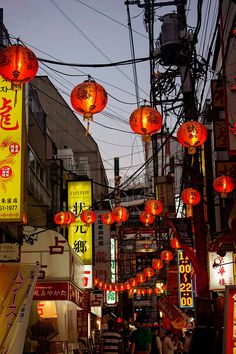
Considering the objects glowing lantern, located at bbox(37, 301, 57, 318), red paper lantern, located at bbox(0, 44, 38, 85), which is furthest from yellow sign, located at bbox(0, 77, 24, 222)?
glowing lantern, located at bbox(37, 301, 57, 318)

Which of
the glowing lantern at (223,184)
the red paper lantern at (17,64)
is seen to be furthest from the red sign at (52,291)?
the red paper lantern at (17,64)

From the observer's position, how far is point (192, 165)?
65.1ft

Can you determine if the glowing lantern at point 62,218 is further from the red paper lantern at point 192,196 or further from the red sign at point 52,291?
the red sign at point 52,291

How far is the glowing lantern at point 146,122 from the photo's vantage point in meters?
11.9

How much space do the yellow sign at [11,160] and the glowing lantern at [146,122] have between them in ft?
9.28

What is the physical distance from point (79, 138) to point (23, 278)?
1469 inches

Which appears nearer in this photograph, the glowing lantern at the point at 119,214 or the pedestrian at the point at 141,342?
the pedestrian at the point at 141,342

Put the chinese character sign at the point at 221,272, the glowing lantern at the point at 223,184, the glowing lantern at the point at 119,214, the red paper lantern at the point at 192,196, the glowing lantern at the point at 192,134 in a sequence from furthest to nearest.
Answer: the glowing lantern at the point at 119,214, the red paper lantern at the point at 192,196, the chinese character sign at the point at 221,272, the glowing lantern at the point at 223,184, the glowing lantern at the point at 192,134

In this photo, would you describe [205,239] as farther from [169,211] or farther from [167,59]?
[167,59]

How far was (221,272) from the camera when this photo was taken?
1805cm

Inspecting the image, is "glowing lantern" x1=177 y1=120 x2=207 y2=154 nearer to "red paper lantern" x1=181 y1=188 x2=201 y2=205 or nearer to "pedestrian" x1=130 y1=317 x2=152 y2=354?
"red paper lantern" x1=181 y1=188 x2=201 y2=205

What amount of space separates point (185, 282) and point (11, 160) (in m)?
21.5

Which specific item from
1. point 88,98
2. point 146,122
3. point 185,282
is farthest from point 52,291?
point 185,282

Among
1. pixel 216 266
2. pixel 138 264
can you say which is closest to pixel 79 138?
pixel 138 264
